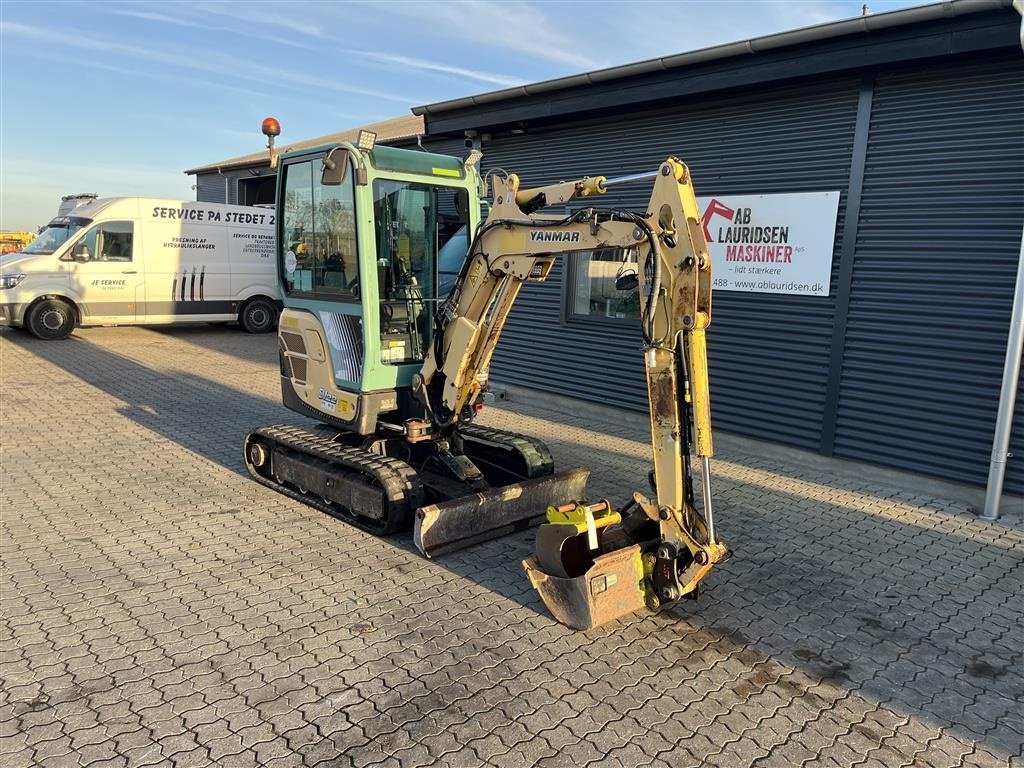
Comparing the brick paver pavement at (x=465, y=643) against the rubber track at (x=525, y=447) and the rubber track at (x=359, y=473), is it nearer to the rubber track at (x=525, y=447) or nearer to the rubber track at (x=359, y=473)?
the rubber track at (x=359, y=473)

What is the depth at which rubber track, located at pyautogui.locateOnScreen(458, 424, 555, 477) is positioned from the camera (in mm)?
5922

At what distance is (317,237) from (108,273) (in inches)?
437

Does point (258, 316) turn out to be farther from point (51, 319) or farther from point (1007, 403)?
point (1007, 403)

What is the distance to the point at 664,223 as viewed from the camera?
3.97 meters

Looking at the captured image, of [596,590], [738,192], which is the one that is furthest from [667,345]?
[738,192]

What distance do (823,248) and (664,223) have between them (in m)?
4.09

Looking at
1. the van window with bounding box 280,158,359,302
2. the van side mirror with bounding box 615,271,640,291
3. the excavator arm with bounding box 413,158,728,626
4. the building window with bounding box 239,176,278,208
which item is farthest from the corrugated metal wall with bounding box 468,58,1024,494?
the building window with bounding box 239,176,278,208

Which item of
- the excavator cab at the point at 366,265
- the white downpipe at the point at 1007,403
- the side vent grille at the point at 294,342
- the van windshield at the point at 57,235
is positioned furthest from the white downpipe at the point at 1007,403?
the van windshield at the point at 57,235

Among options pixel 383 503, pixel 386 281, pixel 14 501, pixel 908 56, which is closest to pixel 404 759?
pixel 383 503

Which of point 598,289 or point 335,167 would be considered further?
point 598,289

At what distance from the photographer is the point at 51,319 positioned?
1447 centimetres

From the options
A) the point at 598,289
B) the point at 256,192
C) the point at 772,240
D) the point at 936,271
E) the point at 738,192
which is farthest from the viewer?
the point at 256,192

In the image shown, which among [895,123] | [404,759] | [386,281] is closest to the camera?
[404,759]

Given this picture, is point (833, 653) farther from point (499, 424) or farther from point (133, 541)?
point (499, 424)
